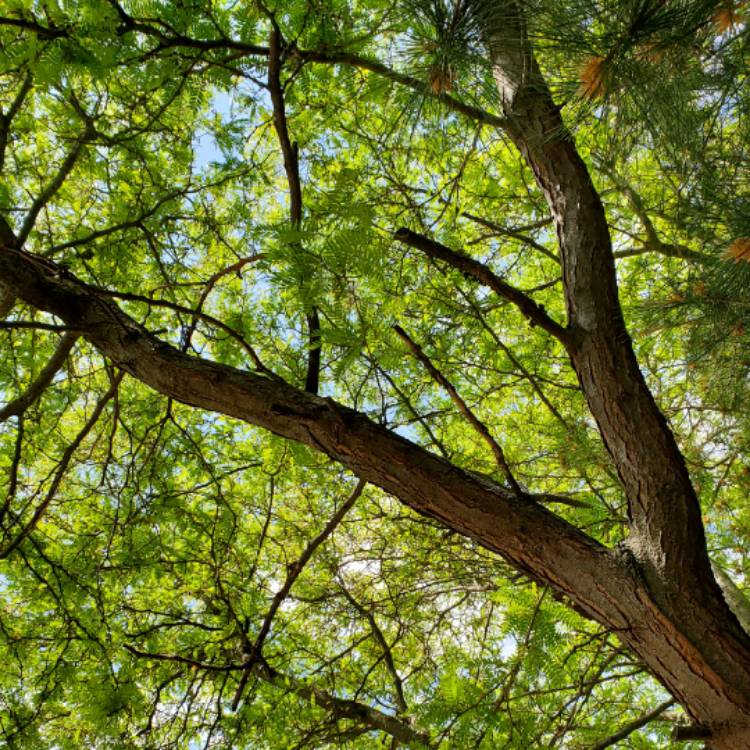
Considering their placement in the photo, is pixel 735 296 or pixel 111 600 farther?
pixel 111 600

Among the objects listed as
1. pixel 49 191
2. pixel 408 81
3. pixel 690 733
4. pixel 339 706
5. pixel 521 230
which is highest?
pixel 521 230

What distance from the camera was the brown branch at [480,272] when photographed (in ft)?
6.81

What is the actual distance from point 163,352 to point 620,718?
4.20m

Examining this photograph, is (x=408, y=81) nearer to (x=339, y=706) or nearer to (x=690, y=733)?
(x=690, y=733)

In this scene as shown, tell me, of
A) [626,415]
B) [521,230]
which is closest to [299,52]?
[521,230]

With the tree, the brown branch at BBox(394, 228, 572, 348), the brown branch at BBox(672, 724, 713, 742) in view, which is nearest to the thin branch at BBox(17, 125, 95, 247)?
the tree

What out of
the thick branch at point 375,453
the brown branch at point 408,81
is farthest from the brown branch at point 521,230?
the thick branch at point 375,453

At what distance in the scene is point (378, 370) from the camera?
9.34 ft

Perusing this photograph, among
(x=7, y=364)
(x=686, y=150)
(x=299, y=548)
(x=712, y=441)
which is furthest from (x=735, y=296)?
(x=7, y=364)

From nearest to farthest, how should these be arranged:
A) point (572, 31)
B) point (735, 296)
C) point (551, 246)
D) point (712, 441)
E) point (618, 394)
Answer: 1. point (572, 31)
2. point (618, 394)
3. point (735, 296)
4. point (712, 441)
5. point (551, 246)

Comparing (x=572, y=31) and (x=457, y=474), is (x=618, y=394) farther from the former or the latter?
(x=572, y=31)

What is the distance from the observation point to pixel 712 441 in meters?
4.28

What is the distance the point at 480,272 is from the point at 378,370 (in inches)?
31.4

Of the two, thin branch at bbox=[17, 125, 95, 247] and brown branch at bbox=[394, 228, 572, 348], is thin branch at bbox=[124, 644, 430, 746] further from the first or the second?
thin branch at bbox=[17, 125, 95, 247]
